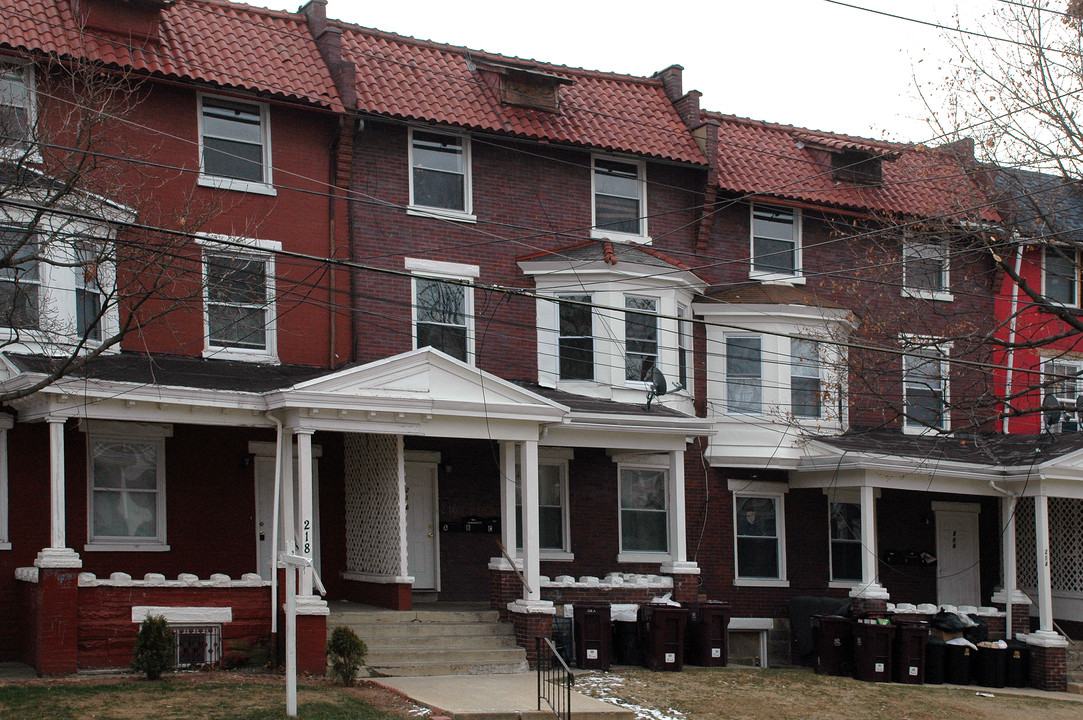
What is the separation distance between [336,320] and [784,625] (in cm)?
1065

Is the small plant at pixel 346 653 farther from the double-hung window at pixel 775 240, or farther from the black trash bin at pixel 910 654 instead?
the double-hung window at pixel 775 240

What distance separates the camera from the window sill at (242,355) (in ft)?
63.7

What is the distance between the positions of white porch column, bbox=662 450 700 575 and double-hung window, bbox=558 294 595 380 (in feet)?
7.63

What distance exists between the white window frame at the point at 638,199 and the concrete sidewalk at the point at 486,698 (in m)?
9.17

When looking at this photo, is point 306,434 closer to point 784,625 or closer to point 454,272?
point 454,272

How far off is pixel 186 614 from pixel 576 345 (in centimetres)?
887

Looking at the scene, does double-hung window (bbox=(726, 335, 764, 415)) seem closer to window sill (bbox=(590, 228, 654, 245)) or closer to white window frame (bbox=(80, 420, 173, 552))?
window sill (bbox=(590, 228, 654, 245))

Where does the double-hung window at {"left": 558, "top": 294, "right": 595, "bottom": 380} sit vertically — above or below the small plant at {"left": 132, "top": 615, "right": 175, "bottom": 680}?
above

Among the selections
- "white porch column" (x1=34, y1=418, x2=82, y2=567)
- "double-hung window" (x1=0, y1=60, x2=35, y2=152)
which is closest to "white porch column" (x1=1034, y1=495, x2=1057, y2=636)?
→ "white porch column" (x1=34, y1=418, x2=82, y2=567)

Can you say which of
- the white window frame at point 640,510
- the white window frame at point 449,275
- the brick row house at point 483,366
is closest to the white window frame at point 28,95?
the brick row house at point 483,366

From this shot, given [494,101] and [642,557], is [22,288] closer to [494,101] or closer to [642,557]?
[494,101]

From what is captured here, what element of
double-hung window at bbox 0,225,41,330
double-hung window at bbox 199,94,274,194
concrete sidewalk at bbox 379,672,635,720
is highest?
double-hung window at bbox 199,94,274,194

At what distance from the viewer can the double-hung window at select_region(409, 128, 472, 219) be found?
71.2 feet

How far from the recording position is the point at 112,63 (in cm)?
1875
